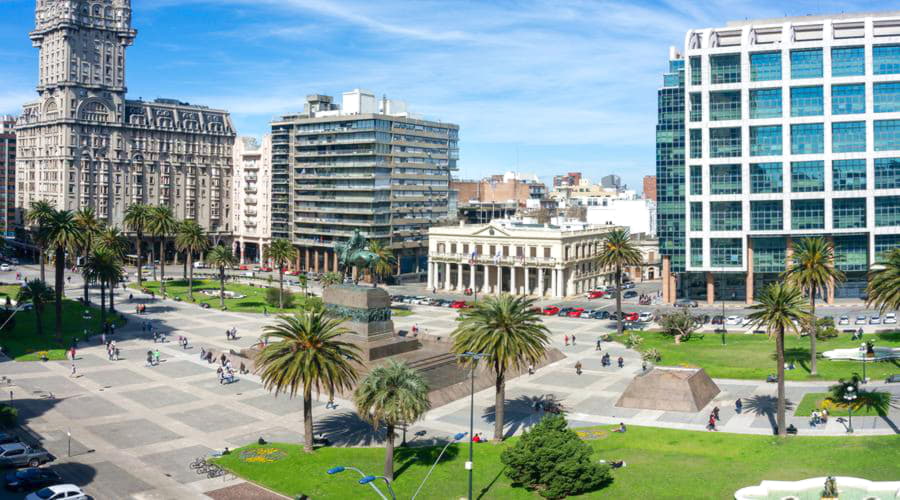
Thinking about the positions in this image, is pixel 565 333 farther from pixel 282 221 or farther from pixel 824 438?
pixel 282 221

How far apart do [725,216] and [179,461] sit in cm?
9532

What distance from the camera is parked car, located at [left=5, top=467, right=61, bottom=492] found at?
46062 millimetres

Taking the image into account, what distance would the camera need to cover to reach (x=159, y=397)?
228 feet

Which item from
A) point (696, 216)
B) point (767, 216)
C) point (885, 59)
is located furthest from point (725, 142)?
point (885, 59)

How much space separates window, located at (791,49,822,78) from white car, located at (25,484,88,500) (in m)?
111

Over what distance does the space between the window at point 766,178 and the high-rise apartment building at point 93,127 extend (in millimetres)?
135989

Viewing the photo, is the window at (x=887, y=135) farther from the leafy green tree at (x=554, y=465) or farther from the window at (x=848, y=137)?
the leafy green tree at (x=554, y=465)

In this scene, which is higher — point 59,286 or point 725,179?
point 725,179

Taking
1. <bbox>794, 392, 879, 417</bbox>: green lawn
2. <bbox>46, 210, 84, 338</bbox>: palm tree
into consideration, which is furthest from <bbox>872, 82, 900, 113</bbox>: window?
<bbox>46, 210, 84, 338</bbox>: palm tree

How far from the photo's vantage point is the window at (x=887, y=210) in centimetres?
11656

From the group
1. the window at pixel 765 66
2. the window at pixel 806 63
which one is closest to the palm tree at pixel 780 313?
the window at pixel 765 66

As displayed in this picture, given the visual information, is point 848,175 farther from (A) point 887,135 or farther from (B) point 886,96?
(B) point 886,96

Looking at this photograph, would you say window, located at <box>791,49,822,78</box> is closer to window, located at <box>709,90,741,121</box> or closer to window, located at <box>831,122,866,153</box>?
window, located at <box>831,122,866,153</box>

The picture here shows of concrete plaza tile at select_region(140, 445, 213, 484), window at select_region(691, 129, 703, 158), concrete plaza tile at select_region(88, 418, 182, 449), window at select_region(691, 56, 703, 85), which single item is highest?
window at select_region(691, 56, 703, 85)
